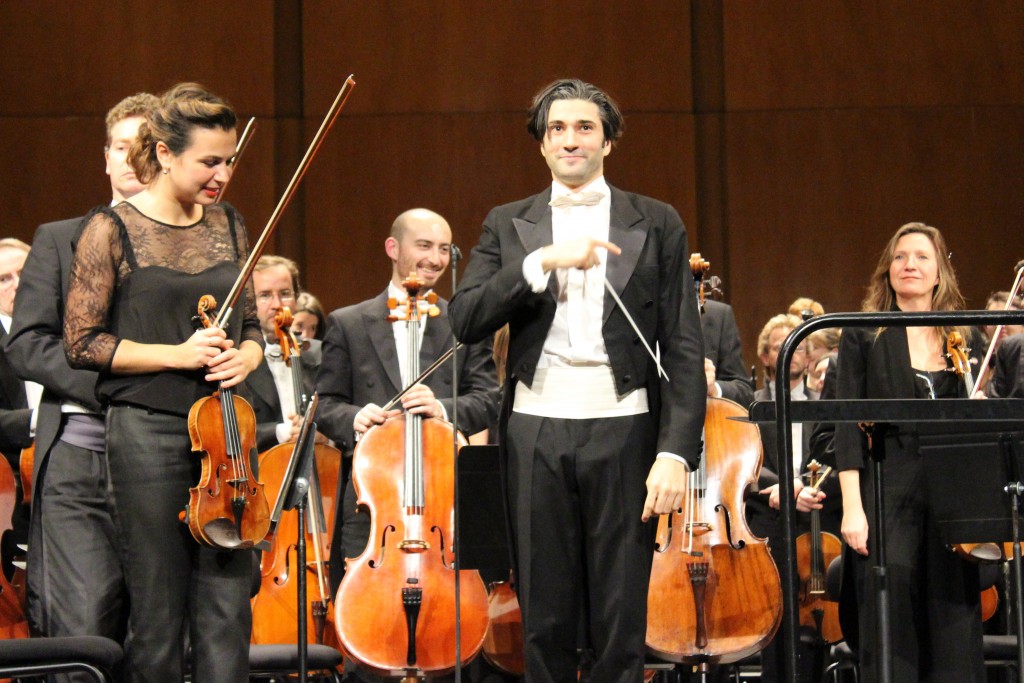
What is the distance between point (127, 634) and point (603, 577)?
0.85 m

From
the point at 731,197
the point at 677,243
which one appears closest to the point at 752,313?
the point at 731,197

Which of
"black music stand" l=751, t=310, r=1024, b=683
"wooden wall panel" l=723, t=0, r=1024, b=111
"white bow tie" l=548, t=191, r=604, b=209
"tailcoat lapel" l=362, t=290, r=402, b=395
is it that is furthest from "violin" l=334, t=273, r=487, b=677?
"wooden wall panel" l=723, t=0, r=1024, b=111

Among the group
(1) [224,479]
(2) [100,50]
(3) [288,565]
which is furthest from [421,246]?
(2) [100,50]

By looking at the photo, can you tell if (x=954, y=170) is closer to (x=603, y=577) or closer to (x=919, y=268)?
(x=919, y=268)

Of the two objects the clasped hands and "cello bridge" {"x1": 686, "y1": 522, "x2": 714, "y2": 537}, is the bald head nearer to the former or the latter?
the clasped hands

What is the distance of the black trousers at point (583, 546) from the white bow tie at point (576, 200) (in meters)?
0.42

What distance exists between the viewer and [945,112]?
6.16 metres

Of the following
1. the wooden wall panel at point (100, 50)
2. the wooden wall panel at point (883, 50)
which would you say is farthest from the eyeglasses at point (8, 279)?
the wooden wall panel at point (883, 50)

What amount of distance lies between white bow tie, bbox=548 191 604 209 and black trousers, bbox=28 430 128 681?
3.21 ft

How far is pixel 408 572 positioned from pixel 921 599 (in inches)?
50.4

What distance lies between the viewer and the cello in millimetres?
3266

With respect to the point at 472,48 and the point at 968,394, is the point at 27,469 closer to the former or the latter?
the point at 968,394

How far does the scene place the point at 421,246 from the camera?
3854mm

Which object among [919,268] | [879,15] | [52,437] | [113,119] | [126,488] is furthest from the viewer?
[879,15]
